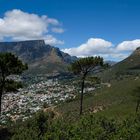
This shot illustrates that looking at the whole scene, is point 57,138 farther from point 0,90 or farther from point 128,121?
point 128,121

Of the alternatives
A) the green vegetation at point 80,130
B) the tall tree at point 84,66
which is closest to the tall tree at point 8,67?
the green vegetation at point 80,130

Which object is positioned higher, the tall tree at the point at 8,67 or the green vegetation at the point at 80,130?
the tall tree at the point at 8,67

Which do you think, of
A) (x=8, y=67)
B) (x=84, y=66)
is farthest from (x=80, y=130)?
(x=8, y=67)

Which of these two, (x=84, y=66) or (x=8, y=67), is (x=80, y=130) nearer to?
(x=84, y=66)

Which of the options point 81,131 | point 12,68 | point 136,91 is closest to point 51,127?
point 81,131

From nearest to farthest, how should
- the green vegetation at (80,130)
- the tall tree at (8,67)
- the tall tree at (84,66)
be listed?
1. the green vegetation at (80,130)
2. the tall tree at (8,67)
3. the tall tree at (84,66)

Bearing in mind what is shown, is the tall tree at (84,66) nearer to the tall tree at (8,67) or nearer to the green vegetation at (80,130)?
the green vegetation at (80,130)

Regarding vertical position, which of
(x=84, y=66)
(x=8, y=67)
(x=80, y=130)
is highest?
(x=84, y=66)

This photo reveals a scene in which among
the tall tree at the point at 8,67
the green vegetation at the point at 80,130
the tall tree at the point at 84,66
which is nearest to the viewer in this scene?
the green vegetation at the point at 80,130

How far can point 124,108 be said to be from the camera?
161m

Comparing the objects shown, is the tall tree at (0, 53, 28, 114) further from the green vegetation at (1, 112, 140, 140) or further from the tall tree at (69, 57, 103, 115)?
the tall tree at (69, 57, 103, 115)

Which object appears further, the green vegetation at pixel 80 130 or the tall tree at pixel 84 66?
the tall tree at pixel 84 66

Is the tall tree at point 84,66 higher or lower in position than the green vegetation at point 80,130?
higher

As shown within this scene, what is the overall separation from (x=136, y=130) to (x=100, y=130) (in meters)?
6.84
